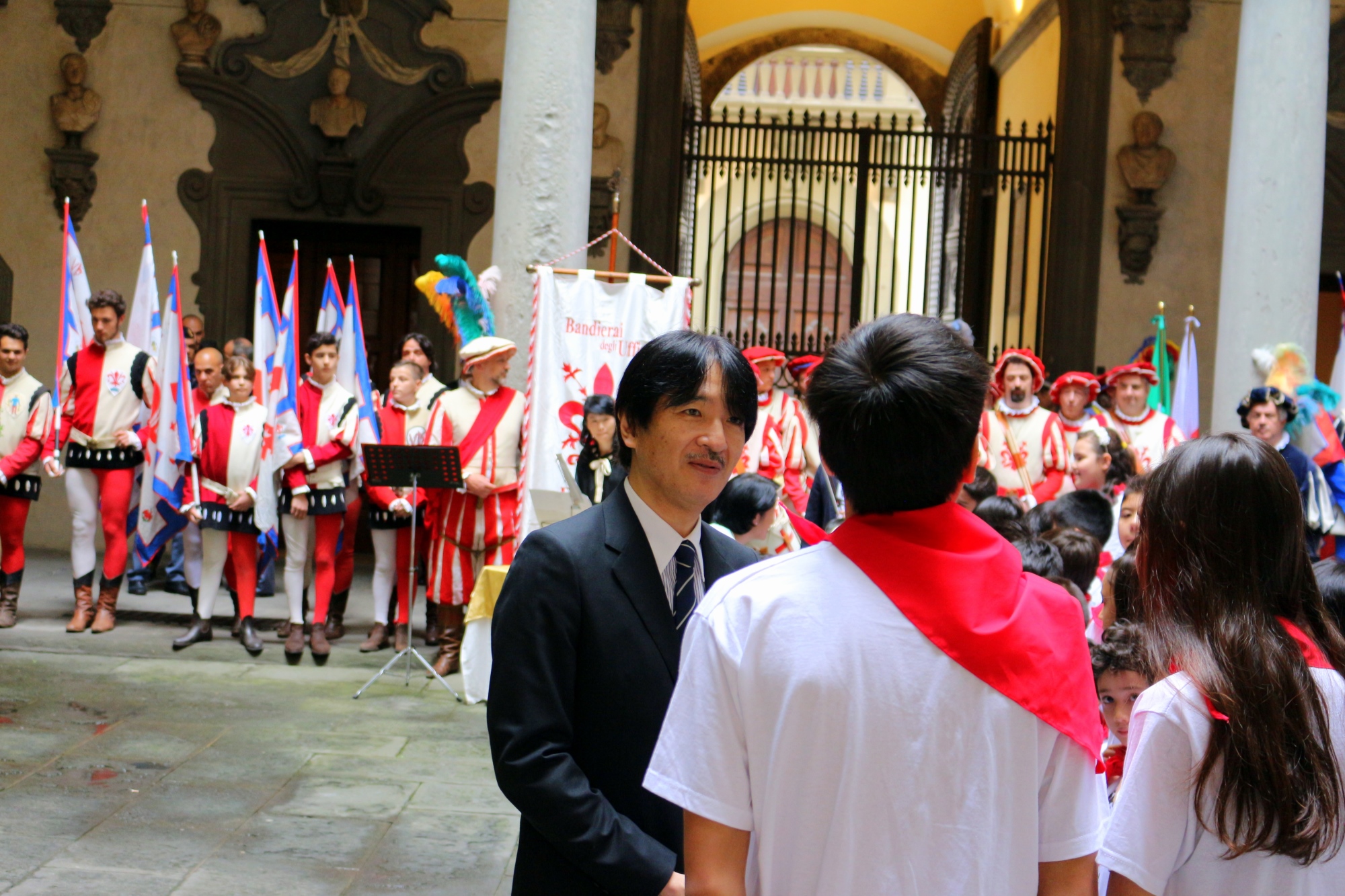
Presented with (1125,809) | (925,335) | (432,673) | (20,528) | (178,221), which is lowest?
(432,673)

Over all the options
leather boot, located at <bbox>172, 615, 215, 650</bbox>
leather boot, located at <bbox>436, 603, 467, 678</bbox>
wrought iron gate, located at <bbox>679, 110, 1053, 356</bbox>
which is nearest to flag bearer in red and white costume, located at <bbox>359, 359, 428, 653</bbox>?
leather boot, located at <bbox>436, 603, 467, 678</bbox>

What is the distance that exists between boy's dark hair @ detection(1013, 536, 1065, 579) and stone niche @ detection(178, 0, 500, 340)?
793cm

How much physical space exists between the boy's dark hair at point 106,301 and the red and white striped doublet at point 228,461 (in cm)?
87

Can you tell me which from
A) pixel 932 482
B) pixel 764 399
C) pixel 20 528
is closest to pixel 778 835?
pixel 932 482

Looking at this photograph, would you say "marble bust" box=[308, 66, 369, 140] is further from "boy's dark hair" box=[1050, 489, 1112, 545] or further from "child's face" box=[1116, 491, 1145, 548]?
"child's face" box=[1116, 491, 1145, 548]

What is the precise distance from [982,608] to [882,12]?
16517 millimetres

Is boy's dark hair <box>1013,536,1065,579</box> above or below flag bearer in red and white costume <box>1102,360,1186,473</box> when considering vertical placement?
below

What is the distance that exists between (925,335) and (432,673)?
5.72 metres

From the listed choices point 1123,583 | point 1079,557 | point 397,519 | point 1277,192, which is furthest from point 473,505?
point 1277,192

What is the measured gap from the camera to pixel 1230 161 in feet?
27.4

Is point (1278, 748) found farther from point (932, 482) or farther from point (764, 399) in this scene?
point (764, 399)

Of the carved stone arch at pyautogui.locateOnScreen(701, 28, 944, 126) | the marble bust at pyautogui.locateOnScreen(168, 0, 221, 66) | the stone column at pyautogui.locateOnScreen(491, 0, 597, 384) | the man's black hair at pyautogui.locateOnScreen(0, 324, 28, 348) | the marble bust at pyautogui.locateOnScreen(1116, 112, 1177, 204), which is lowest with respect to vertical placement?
the man's black hair at pyautogui.locateOnScreen(0, 324, 28, 348)

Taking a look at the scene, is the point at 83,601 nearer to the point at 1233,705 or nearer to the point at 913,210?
the point at 913,210

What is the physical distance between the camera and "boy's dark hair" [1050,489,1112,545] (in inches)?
211
